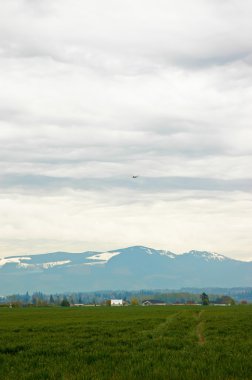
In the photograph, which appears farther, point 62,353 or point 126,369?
point 62,353

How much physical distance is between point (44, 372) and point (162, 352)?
706 centimetres

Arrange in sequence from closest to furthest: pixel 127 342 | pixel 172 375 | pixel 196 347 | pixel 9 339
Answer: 1. pixel 172 375
2. pixel 196 347
3. pixel 127 342
4. pixel 9 339

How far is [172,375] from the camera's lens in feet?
69.6

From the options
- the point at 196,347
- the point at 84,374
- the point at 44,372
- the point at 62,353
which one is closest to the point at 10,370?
the point at 44,372

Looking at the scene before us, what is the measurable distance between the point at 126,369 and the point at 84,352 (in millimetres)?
6201

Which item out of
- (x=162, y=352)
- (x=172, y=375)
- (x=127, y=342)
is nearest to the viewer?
(x=172, y=375)

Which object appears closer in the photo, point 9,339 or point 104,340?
point 104,340

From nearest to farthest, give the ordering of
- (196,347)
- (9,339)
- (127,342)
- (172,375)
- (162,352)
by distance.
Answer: (172,375)
(162,352)
(196,347)
(127,342)
(9,339)

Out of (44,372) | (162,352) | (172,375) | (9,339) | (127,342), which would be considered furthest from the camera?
(9,339)

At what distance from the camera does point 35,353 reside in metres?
29.1

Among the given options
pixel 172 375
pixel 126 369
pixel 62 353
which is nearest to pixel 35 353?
pixel 62 353

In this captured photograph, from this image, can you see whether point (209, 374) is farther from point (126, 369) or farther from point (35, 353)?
point (35, 353)

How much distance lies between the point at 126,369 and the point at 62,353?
6.99 metres

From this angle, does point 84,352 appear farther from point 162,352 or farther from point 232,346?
point 232,346
